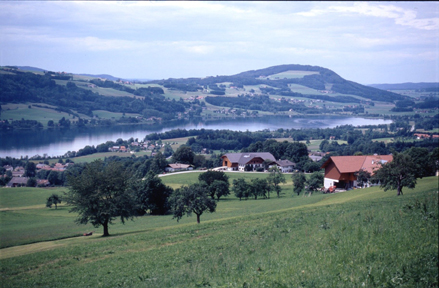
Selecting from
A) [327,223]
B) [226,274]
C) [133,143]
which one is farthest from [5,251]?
[133,143]

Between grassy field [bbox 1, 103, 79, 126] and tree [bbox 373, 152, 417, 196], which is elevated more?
grassy field [bbox 1, 103, 79, 126]

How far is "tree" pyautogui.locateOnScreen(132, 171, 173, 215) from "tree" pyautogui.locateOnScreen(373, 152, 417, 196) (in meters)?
21.2

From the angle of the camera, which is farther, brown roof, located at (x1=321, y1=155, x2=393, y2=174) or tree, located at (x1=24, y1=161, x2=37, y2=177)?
tree, located at (x1=24, y1=161, x2=37, y2=177)

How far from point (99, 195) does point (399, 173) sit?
53.6 ft

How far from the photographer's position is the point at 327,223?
978 cm

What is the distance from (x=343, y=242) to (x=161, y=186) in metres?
30.0

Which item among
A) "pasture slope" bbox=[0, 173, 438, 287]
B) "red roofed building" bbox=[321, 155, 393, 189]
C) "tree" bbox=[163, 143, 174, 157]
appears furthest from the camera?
"tree" bbox=[163, 143, 174, 157]

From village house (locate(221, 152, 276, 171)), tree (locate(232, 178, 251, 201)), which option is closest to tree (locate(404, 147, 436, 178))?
tree (locate(232, 178, 251, 201))

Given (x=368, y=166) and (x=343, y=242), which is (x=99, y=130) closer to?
(x=368, y=166)

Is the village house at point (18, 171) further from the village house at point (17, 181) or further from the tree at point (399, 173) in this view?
the tree at point (399, 173)

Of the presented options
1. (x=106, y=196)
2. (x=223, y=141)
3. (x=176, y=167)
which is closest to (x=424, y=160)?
(x=106, y=196)

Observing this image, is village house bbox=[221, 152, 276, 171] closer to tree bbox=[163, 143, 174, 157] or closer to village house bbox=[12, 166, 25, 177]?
tree bbox=[163, 143, 174, 157]

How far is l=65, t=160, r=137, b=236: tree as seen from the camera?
19.9 meters

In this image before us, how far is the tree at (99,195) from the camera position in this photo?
19.9m
